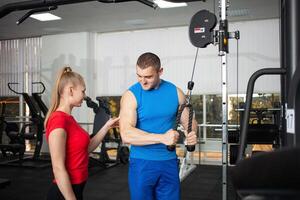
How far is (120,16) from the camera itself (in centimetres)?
643

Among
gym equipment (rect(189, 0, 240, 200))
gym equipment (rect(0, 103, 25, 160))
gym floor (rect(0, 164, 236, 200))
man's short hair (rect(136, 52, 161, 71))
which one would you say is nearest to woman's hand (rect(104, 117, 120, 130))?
man's short hair (rect(136, 52, 161, 71))

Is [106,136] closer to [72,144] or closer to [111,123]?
[111,123]

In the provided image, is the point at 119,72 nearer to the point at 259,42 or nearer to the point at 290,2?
the point at 259,42

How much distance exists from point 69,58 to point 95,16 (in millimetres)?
1752

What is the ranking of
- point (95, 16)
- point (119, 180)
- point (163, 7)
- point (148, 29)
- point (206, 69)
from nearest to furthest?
point (119, 180) → point (163, 7) → point (95, 16) → point (206, 69) → point (148, 29)

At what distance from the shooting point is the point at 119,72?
7.58 metres

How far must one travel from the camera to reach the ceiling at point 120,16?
5707 mm

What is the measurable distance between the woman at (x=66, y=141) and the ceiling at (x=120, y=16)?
4.03 metres

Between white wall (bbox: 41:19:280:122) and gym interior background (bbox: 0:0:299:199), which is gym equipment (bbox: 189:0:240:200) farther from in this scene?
white wall (bbox: 41:19:280:122)

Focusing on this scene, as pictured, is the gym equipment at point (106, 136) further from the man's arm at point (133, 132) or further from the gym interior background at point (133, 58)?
the man's arm at point (133, 132)

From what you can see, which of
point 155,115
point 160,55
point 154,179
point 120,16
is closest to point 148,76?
point 155,115

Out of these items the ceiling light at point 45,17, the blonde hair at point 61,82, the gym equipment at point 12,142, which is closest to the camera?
the blonde hair at point 61,82

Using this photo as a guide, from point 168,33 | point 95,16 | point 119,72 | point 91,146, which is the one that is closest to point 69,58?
point 119,72

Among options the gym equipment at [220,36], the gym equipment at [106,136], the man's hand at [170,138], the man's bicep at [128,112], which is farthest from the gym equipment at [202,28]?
the gym equipment at [106,136]
